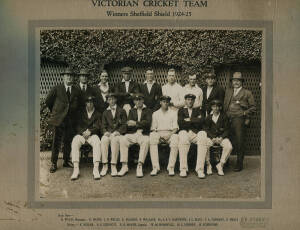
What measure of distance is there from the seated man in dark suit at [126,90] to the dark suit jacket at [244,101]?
1139mm

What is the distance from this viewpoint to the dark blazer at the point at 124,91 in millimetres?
5199

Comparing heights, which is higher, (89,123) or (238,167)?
(89,123)

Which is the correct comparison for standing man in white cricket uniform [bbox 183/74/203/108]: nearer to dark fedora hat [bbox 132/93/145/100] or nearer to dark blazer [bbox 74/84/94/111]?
dark fedora hat [bbox 132/93/145/100]

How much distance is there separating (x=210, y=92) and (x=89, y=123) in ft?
5.17

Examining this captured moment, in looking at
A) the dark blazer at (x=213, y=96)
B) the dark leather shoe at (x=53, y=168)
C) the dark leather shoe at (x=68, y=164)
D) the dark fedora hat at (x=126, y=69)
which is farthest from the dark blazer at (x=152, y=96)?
the dark leather shoe at (x=53, y=168)

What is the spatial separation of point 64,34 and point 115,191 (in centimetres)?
193

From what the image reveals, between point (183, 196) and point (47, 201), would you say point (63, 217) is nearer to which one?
point (47, 201)

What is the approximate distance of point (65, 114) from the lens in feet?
16.9

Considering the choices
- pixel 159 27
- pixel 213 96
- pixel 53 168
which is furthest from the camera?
pixel 213 96

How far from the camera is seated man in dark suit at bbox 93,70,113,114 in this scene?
17.0 ft

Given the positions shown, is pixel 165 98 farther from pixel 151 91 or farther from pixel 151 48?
pixel 151 48

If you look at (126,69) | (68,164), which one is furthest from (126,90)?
(68,164)

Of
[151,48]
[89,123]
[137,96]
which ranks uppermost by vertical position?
[151,48]

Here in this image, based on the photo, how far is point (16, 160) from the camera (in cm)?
478
